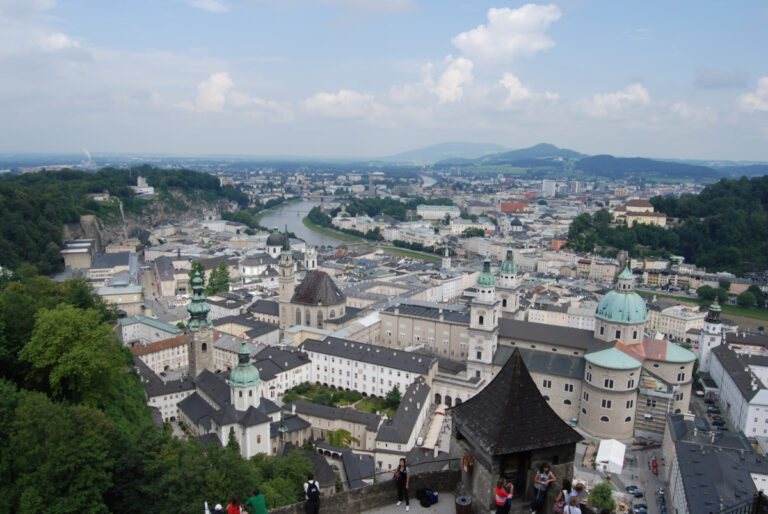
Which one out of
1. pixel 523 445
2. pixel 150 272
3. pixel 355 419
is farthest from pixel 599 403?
pixel 150 272

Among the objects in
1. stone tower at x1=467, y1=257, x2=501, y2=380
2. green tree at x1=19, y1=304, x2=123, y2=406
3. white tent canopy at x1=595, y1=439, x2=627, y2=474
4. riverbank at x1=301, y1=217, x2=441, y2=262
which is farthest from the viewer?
riverbank at x1=301, y1=217, x2=441, y2=262

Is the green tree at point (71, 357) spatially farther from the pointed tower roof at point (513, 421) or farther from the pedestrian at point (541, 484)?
the pedestrian at point (541, 484)

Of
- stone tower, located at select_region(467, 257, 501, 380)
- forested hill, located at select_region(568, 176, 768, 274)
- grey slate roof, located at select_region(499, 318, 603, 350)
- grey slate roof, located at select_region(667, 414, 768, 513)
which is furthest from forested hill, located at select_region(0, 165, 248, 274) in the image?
forested hill, located at select_region(568, 176, 768, 274)

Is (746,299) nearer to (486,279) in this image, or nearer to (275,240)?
(486,279)

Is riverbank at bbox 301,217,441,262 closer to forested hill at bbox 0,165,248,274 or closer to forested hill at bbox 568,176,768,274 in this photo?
forested hill at bbox 568,176,768,274

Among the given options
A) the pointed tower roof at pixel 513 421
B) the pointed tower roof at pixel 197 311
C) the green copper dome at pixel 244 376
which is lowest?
the green copper dome at pixel 244 376

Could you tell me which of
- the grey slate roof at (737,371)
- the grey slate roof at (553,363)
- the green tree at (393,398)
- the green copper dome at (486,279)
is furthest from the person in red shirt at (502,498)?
the grey slate roof at (737,371)
